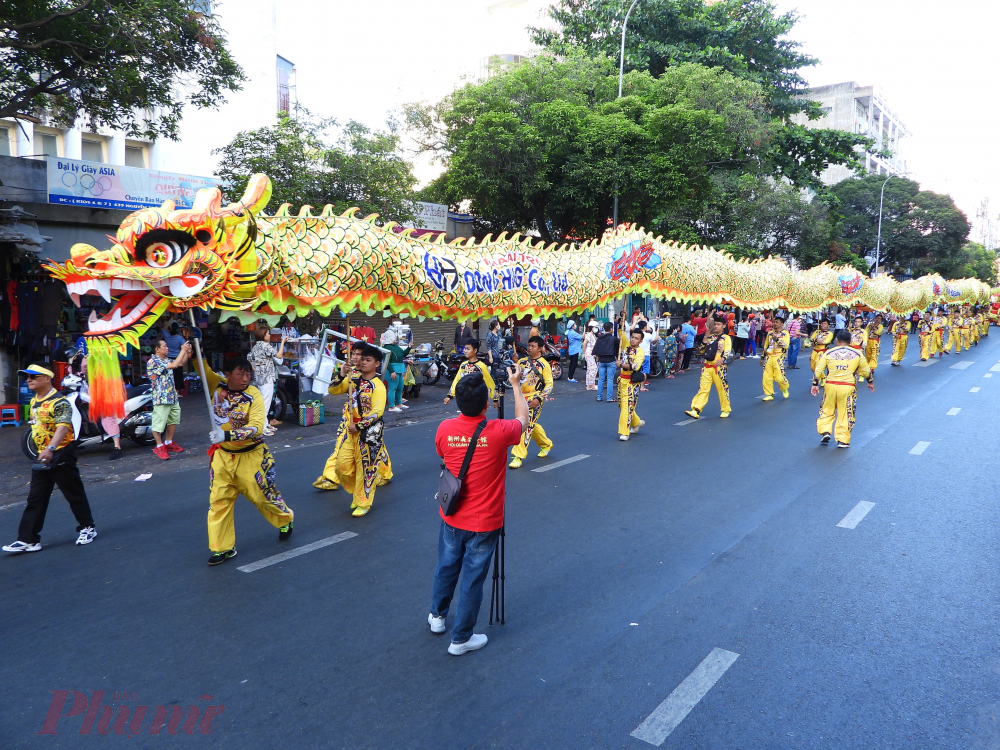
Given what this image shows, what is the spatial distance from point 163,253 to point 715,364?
903cm

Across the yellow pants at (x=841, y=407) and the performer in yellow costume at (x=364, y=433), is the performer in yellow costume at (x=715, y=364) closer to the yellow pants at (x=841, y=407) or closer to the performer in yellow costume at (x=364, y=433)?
the yellow pants at (x=841, y=407)

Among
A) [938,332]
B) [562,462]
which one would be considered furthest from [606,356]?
[938,332]

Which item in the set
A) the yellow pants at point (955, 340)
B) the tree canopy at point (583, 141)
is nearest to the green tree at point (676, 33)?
the tree canopy at point (583, 141)

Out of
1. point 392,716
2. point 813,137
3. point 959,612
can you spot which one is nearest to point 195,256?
point 392,716

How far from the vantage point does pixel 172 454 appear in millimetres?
9023

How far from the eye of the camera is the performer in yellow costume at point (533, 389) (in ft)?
27.5

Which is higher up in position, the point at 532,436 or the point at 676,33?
the point at 676,33

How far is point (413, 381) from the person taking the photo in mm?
13852

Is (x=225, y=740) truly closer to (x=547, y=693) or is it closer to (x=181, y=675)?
(x=181, y=675)

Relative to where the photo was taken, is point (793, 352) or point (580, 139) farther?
point (793, 352)

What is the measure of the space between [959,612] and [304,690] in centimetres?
426

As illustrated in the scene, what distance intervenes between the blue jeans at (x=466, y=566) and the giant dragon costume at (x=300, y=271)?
2780 mm

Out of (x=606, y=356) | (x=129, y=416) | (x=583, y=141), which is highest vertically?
(x=583, y=141)

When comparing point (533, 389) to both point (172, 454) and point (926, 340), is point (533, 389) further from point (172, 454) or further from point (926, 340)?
point (926, 340)
